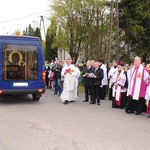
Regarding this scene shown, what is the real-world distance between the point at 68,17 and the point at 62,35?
2.39 m

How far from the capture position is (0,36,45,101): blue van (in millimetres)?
10516

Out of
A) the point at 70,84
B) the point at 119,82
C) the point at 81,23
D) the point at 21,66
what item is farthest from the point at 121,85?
the point at 81,23

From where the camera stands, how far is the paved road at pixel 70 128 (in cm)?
582

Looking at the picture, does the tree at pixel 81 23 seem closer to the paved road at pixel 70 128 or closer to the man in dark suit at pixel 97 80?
the man in dark suit at pixel 97 80

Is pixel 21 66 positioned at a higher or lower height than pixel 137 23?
lower

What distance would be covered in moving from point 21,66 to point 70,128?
4455 mm

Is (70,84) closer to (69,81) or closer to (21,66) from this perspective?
(69,81)

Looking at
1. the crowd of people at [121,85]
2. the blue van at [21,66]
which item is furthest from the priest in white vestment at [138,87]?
the blue van at [21,66]

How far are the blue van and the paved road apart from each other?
2.43 feet

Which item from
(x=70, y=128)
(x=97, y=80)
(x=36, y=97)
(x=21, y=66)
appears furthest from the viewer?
(x=36, y=97)

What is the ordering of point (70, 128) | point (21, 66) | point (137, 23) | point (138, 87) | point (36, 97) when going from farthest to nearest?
point (137, 23) < point (36, 97) < point (21, 66) < point (138, 87) < point (70, 128)

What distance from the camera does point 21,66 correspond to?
10.8m

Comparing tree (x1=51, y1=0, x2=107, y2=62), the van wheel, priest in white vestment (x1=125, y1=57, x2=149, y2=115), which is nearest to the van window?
the van wheel

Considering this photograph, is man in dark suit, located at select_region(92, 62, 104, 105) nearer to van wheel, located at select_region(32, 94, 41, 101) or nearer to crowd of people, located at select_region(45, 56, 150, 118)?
crowd of people, located at select_region(45, 56, 150, 118)
